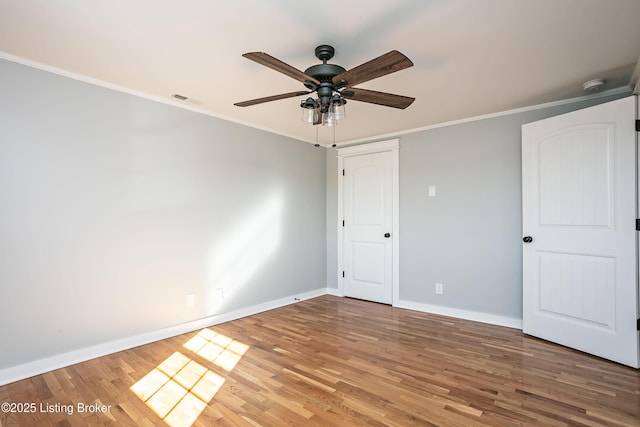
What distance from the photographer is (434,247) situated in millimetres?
4062

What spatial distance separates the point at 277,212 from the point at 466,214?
2.34m

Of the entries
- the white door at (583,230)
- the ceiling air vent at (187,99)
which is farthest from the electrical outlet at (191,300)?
the white door at (583,230)

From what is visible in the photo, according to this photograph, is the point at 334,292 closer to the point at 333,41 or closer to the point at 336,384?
the point at 336,384

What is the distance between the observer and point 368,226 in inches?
184

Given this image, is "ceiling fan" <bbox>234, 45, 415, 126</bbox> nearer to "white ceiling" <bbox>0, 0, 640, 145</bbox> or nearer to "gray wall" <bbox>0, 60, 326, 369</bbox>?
"white ceiling" <bbox>0, 0, 640, 145</bbox>

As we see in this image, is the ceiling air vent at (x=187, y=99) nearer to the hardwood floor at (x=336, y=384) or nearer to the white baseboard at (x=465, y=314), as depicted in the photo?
the hardwood floor at (x=336, y=384)

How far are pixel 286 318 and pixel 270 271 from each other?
0.69 m

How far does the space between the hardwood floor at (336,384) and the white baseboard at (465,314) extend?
0.22 metres

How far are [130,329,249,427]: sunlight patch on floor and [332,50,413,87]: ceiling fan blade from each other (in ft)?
7.10

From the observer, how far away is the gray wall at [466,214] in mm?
3529

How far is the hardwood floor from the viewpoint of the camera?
1.92 metres

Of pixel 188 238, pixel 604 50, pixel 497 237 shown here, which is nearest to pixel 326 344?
pixel 188 238

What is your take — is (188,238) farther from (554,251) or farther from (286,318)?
(554,251)

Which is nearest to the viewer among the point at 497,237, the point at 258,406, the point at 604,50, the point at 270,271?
the point at 258,406
